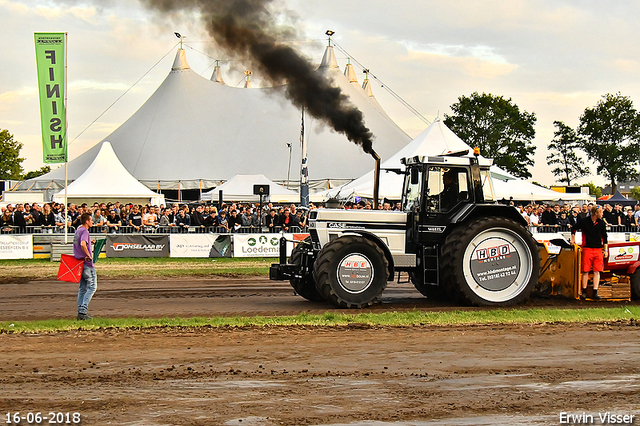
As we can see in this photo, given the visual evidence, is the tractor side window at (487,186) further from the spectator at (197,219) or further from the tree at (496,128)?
the tree at (496,128)

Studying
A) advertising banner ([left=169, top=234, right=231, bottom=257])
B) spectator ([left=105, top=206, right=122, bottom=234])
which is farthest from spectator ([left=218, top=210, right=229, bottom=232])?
spectator ([left=105, top=206, right=122, bottom=234])

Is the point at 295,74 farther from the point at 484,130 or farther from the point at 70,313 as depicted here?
the point at 484,130

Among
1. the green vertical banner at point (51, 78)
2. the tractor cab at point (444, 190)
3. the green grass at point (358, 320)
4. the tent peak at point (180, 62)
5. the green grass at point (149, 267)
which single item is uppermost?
the tent peak at point (180, 62)

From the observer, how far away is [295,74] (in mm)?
15234

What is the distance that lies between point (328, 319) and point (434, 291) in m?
3.58

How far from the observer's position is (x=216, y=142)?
47375 millimetres

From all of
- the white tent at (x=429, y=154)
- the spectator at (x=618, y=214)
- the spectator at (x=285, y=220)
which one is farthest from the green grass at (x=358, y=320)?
the white tent at (x=429, y=154)

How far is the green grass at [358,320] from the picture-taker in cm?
1049

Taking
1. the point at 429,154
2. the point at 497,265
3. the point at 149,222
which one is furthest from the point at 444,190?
the point at 429,154

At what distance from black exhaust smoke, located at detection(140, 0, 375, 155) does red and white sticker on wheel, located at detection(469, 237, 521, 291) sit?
287 centimetres

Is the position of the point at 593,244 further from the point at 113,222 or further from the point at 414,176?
the point at 113,222

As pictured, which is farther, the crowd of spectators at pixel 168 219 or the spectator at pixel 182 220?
the spectator at pixel 182 220

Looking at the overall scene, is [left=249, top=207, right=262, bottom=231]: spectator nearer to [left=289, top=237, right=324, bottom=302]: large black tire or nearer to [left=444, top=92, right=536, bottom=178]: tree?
[left=289, top=237, right=324, bottom=302]: large black tire

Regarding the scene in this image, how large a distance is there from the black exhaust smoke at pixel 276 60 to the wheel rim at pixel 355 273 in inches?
99.8
